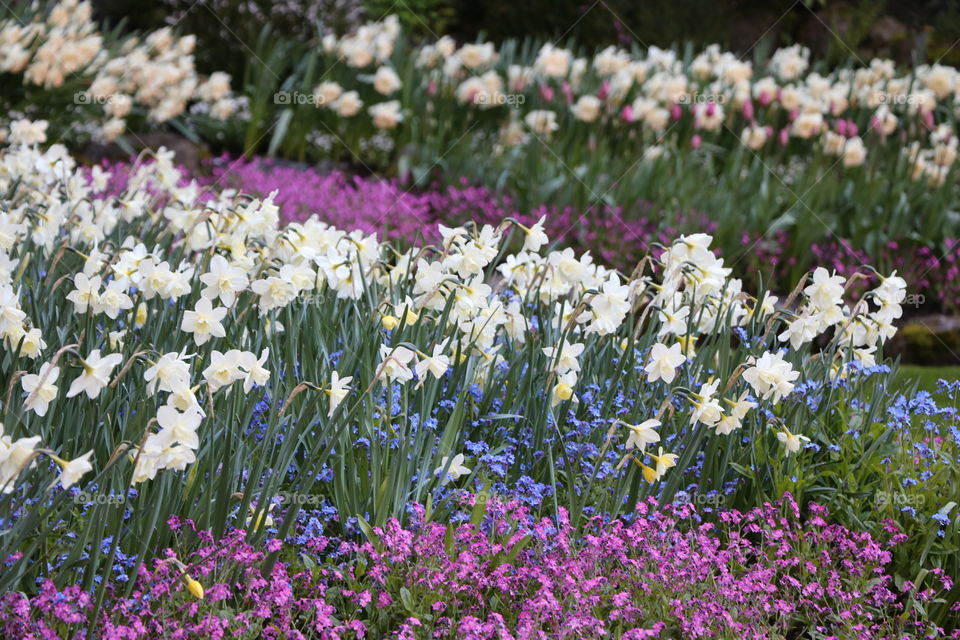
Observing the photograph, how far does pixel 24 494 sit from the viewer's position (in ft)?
6.95

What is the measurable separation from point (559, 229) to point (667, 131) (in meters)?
1.61

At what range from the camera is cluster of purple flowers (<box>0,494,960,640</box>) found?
1951 millimetres

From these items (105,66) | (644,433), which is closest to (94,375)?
(644,433)

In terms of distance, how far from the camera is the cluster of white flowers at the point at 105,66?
595 cm

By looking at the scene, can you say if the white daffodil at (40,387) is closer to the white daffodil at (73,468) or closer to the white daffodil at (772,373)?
the white daffodil at (73,468)

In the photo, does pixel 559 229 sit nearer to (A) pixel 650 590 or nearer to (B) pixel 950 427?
(B) pixel 950 427

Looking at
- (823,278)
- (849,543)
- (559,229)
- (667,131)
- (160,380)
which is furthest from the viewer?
(667,131)

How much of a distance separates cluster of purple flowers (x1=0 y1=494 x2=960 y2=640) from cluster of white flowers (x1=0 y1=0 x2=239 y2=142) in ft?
14.1

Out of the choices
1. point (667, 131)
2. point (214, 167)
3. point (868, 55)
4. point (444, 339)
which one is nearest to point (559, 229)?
point (667, 131)

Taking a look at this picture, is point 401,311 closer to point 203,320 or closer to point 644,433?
point 203,320
